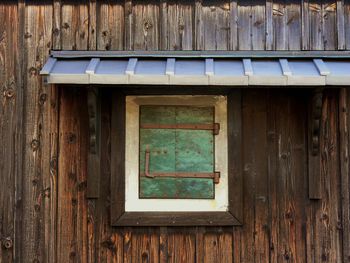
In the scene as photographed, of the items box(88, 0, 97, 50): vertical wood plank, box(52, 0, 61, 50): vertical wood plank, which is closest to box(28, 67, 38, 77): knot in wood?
box(52, 0, 61, 50): vertical wood plank

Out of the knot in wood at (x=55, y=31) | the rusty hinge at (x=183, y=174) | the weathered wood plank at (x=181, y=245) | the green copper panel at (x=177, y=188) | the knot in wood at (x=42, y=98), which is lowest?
the weathered wood plank at (x=181, y=245)

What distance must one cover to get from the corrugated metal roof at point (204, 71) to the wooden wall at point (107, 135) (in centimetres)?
35

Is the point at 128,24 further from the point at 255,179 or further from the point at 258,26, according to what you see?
the point at 255,179

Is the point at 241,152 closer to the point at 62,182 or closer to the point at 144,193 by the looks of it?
the point at 144,193

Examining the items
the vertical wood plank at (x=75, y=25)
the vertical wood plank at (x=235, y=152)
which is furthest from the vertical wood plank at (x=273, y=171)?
the vertical wood plank at (x=75, y=25)

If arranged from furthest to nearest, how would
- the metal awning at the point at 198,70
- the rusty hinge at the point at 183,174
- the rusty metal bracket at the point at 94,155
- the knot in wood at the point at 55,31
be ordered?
the knot in wood at the point at 55,31 < the rusty hinge at the point at 183,174 < the rusty metal bracket at the point at 94,155 < the metal awning at the point at 198,70

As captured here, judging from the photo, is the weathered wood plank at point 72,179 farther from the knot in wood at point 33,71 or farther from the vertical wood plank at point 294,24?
the vertical wood plank at point 294,24

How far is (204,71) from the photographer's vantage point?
3865 mm

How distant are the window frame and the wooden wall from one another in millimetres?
71

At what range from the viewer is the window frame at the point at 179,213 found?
4246 mm

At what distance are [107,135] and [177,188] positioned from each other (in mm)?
745

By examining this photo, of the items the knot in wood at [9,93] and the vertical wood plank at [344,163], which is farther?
the knot in wood at [9,93]

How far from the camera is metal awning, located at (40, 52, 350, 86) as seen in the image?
3781mm

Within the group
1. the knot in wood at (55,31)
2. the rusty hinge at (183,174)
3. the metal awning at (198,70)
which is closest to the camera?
the metal awning at (198,70)
